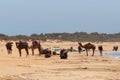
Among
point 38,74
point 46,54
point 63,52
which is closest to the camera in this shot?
point 38,74

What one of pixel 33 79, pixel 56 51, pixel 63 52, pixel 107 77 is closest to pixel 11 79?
pixel 33 79

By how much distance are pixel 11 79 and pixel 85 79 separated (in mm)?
3531

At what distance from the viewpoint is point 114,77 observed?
21.1m

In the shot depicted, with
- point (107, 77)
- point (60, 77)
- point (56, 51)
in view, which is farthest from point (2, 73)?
point (56, 51)

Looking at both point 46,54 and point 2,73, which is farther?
point 46,54

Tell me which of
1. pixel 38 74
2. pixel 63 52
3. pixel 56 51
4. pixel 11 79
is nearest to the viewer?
pixel 11 79

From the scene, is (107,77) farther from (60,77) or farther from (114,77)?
(60,77)

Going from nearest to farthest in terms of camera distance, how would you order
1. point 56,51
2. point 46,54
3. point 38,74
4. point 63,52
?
1. point 38,74
2. point 63,52
3. point 46,54
4. point 56,51

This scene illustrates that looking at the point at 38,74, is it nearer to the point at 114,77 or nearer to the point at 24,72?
the point at 24,72

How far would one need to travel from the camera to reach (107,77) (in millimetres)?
20891

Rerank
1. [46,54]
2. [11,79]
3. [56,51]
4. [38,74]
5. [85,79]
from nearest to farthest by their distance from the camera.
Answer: [11,79], [85,79], [38,74], [46,54], [56,51]

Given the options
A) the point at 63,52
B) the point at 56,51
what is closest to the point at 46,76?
the point at 63,52

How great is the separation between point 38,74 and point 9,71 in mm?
1367

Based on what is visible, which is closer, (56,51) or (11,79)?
(11,79)
